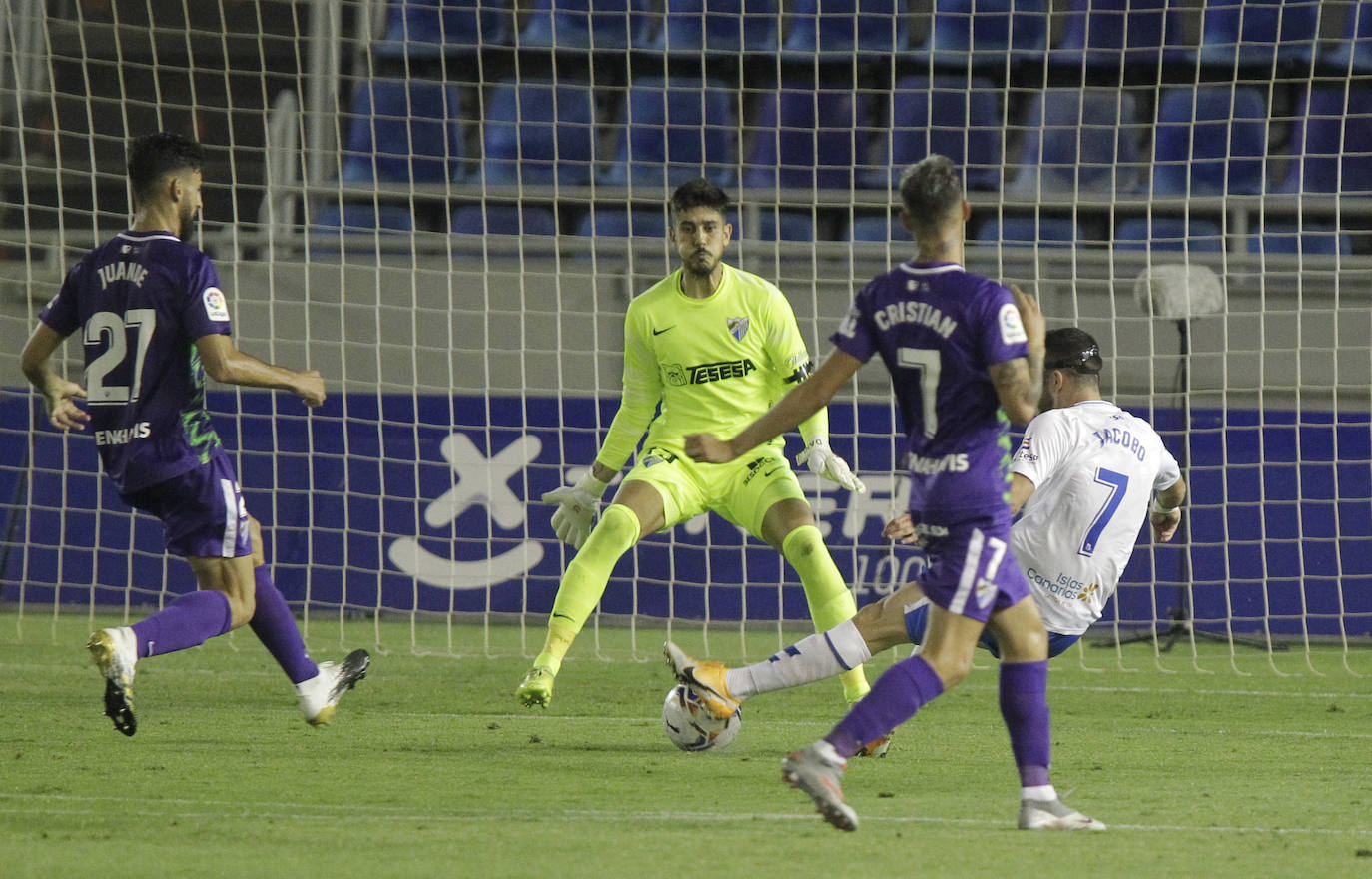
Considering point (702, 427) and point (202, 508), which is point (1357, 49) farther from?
point (202, 508)

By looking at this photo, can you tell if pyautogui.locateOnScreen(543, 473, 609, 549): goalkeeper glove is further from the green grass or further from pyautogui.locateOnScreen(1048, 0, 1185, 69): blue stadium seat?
pyautogui.locateOnScreen(1048, 0, 1185, 69): blue stadium seat

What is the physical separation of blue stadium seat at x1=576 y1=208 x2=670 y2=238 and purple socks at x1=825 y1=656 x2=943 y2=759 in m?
8.32

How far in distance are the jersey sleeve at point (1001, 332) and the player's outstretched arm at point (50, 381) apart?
10.0 feet

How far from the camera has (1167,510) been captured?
5.83 meters

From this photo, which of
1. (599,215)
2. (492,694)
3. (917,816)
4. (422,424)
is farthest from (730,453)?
(599,215)

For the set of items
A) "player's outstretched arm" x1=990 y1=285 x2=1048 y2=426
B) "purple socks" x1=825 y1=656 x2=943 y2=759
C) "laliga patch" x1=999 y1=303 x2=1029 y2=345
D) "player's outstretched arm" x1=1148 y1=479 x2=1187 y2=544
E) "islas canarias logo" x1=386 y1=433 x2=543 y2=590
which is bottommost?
"islas canarias logo" x1=386 y1=433 x2=543 y2=590

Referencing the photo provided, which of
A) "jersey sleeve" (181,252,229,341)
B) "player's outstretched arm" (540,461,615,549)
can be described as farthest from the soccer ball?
"jersey sleeve" (181,252,229,341)

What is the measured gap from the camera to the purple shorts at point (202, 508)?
17.6 ft

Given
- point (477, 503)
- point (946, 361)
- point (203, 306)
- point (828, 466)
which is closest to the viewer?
point (946, 361)

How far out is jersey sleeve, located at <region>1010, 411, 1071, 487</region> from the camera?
5453 millimetres

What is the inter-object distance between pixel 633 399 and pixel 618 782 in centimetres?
199

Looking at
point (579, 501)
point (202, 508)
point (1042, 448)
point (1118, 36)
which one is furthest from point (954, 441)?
point (1118, 36)

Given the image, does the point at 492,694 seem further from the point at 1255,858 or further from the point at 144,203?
the point at 1255,858

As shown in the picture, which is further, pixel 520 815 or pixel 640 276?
pixel 640 276
